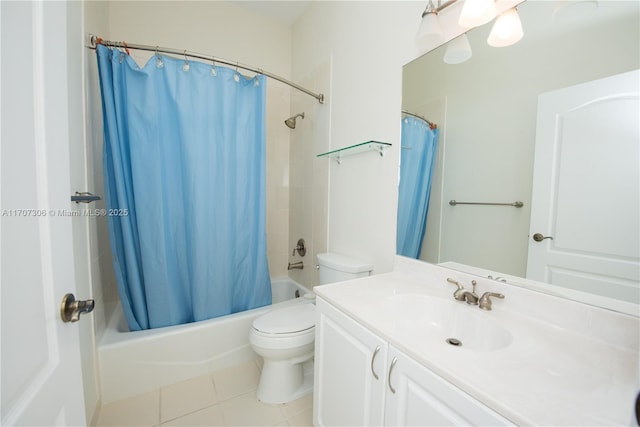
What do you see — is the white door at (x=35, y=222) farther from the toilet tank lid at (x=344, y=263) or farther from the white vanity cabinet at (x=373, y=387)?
the toilet tank lid at (x=344, y=263)

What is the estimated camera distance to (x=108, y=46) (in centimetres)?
135

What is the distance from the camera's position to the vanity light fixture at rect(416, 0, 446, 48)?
→ 106 centimetres

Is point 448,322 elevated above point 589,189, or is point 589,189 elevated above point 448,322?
point 589,189

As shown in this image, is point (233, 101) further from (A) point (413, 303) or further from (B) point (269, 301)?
(A) point (413, 303)

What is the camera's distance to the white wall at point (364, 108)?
1.31 metres

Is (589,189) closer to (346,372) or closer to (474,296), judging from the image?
(474,296)

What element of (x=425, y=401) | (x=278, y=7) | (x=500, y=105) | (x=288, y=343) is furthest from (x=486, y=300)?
(x=278, y=7)

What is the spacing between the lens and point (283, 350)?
1.35 m

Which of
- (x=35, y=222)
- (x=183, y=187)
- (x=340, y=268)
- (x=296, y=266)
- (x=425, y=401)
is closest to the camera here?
(x=35, y=222)

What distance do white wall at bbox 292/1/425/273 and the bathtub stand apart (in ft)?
2.27

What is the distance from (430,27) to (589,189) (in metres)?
0.85

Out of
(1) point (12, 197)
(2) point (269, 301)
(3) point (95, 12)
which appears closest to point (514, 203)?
(1) point (12, 197)

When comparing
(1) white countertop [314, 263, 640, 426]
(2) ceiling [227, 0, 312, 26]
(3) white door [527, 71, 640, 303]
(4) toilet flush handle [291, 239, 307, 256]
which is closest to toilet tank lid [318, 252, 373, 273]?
(1) white countertop [314, 263, 640, 426]

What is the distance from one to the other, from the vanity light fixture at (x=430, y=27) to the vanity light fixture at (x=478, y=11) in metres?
0.10
